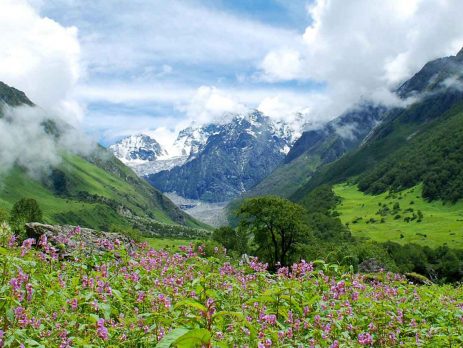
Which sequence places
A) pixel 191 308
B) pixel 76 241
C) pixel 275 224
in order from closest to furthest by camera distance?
pixel 191 308, pixel 76 241, pixel 275 224

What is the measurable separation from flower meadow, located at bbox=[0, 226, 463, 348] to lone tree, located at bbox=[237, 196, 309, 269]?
70948mm

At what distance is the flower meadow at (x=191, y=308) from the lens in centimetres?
753

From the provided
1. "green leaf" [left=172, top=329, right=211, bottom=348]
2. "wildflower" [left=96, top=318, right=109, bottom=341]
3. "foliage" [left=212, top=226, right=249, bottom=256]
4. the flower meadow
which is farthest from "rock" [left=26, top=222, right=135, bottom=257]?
"foliage" [left=212, top=226, right=249, bottom=256]

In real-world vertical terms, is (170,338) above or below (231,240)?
above

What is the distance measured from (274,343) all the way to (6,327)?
4.49m

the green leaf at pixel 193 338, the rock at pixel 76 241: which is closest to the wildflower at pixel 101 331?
the green leaf at pixel 193 338

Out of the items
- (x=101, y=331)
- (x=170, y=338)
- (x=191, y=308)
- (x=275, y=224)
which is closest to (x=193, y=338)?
(x=170, y=338)

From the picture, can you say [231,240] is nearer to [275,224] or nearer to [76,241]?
[275,224]

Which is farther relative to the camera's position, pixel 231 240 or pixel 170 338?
pixel 231 240

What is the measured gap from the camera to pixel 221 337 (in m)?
7.53

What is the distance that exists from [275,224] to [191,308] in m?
80.2

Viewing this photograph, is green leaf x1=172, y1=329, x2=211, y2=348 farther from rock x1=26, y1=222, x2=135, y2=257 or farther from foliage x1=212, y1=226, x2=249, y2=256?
foliage x1=212, y1=226, x2=249, y2=256

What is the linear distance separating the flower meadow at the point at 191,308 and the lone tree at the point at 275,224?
233 feet

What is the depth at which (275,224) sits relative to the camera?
3501 inches
